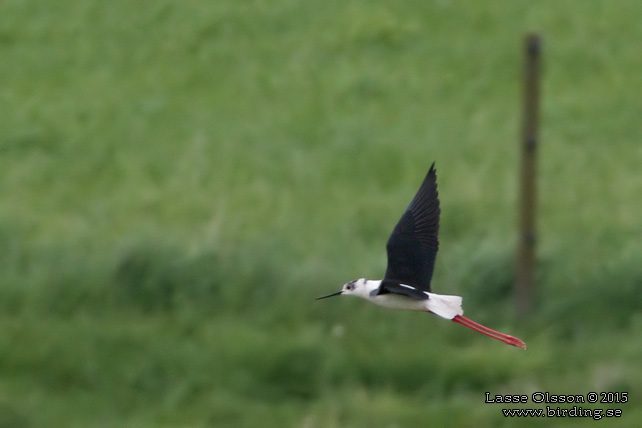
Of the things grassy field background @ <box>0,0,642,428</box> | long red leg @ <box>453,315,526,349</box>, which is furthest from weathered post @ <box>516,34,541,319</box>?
long red leg @ <box>453,315,526,349</box>

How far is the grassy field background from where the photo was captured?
4.66 meters

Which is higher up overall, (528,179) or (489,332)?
(528,179)

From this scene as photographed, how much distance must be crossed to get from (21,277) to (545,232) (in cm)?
256

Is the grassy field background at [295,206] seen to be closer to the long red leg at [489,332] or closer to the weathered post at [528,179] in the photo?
the weathered post at [528,179]

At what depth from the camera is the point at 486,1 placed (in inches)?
390

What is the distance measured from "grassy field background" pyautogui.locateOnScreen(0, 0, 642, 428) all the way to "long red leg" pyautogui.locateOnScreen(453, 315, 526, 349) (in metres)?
1.02

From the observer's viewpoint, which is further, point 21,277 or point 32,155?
point 32,155

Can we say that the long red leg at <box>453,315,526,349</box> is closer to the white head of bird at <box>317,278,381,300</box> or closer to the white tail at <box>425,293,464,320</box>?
the white tail at <box>425,293,464,320</box>

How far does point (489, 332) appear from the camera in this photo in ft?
11.1

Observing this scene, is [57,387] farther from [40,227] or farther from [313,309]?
[40,227]

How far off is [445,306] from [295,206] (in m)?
3.82

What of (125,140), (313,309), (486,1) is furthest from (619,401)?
Answer: (486,1)

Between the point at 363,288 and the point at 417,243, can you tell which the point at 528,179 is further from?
the point at 363,288

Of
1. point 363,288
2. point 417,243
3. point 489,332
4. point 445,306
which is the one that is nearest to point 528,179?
point 489,332
